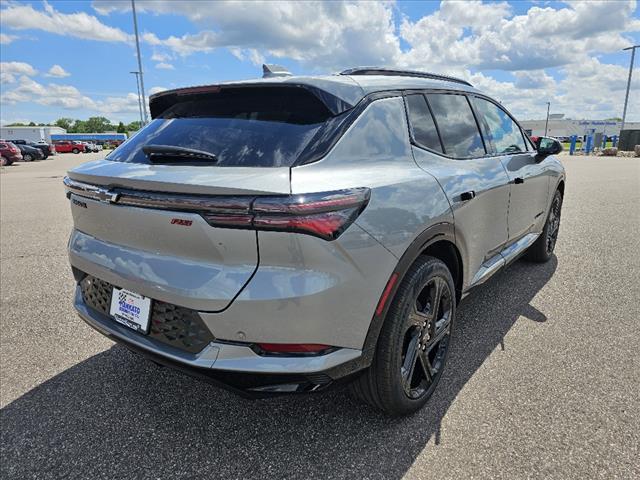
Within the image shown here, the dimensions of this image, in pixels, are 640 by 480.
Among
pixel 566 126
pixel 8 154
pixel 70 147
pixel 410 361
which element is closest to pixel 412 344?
A: pixel 410 361

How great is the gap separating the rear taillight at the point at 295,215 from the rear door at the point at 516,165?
2080 mm

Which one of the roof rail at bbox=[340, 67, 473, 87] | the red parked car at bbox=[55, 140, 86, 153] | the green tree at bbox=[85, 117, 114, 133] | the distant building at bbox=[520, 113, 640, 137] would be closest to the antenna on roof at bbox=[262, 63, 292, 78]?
the roof rail at bbox=[340, 67, 473, 87]

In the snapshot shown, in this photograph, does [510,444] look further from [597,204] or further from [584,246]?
[597,204]

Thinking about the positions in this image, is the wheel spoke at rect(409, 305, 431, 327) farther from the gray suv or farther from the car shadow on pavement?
the car shadow on pavement

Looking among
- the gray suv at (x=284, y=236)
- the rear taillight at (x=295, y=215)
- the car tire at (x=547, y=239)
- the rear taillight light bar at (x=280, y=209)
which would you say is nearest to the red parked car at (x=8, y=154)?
the gray suv at (x=284, y=236)

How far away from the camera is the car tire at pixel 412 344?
6.97 ft

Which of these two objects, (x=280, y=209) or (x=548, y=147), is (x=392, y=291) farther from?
(x=548, y=147)

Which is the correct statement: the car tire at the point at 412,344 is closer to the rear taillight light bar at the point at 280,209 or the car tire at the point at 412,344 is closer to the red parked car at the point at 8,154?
the rear taillight light bar at the point at 280,209

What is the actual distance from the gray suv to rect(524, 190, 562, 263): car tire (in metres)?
2.44

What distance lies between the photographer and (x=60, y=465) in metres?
2.13

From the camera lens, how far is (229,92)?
2.30m

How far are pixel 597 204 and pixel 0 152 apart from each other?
33.4m

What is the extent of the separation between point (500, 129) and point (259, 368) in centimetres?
297

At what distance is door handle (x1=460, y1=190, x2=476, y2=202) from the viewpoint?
2635 mm
